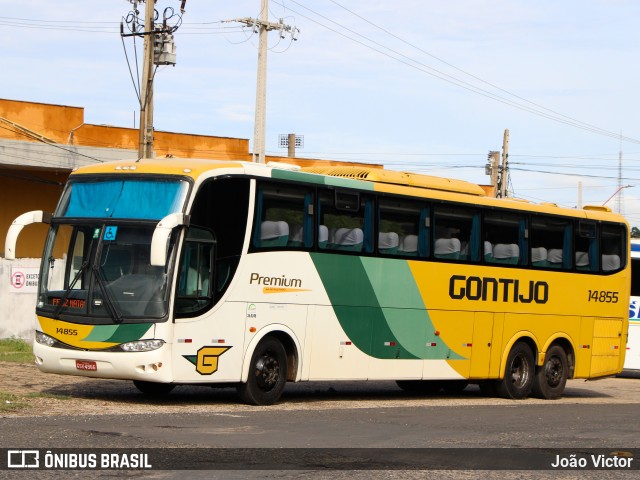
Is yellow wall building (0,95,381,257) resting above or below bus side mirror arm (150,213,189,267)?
above

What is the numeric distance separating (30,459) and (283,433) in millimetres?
3807

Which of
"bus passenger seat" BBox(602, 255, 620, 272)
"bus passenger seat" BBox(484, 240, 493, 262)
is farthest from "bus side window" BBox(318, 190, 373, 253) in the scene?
"bus passenger seat" BBox(602, 255, 620, 272)

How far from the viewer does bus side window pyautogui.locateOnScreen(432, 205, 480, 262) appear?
2034 centimetres

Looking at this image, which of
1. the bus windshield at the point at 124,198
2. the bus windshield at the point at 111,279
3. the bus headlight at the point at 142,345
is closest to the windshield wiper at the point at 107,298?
the bus windshield at the point at 111,279

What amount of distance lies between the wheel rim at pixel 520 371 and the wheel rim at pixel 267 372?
252 inches

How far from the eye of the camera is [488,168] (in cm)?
6116

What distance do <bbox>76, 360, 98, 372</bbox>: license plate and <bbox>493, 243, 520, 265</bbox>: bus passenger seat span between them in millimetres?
8321

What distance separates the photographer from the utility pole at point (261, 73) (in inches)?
1342

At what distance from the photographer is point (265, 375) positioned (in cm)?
1730

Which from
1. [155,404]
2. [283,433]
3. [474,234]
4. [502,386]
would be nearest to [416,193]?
[474,234]

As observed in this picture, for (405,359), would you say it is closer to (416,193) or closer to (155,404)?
(416,193)

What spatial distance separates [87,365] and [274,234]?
10.9ft

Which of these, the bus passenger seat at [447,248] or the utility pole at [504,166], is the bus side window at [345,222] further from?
the utility pole at [504,166]

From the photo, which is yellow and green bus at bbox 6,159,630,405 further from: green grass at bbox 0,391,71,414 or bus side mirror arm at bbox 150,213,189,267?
green grass at bbox 0,391,71,414
